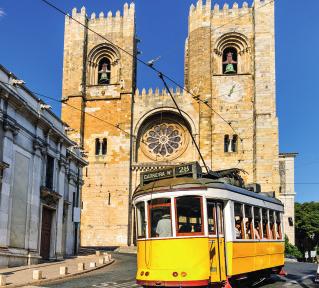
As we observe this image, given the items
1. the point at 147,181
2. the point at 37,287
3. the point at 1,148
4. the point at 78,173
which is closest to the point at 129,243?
the point at 78,173

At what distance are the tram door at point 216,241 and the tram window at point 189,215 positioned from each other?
25 cm

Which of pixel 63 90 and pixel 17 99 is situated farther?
pixel 63 90

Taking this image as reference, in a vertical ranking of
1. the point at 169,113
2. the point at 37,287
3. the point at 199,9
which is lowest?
the point at 37,287

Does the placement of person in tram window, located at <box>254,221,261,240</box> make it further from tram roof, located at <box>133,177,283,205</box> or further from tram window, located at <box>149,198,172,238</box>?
tram window, located at <box>149,198,172,238</box>

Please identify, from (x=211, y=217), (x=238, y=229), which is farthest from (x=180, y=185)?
→ (x=238, y=229)

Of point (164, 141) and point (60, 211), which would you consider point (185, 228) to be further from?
point (164, 141)

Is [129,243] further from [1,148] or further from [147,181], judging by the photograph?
[147,181]

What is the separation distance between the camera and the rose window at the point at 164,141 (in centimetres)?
4509

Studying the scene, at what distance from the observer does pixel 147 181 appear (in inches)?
509

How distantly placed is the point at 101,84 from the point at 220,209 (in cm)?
3558

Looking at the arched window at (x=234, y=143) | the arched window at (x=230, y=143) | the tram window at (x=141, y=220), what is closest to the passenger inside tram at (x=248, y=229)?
the tram window at (x=141, y=220)

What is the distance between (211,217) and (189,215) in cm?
52

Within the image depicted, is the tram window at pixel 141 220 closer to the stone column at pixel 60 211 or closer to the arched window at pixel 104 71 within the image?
the stone column at pixel 60 211

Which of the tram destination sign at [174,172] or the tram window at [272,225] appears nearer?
the tram destination sign at [174,172]
